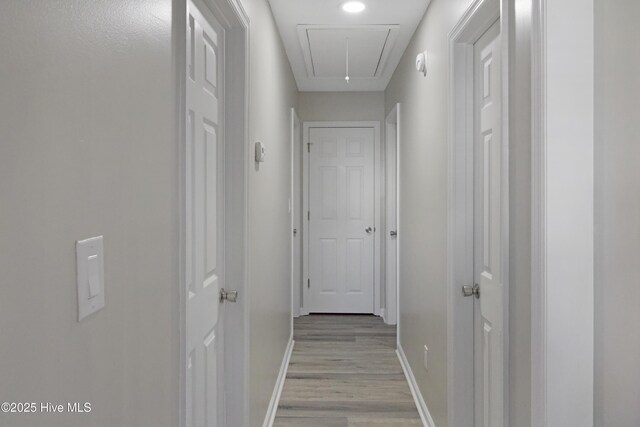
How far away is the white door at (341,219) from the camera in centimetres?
516

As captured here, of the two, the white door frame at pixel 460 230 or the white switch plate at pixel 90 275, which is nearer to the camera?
the white switch plate at pixel 90 275

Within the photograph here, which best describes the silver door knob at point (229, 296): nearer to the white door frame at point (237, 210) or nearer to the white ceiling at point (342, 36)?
the white door frame at point (237, 210)

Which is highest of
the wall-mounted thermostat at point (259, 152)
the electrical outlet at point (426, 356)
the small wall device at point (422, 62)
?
the small wall device at point (422, 62)

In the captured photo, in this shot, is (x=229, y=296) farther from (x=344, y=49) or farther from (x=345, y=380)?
(x=344, y=49)

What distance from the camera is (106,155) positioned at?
82cm

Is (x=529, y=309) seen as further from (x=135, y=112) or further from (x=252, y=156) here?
(x=252, y=156)

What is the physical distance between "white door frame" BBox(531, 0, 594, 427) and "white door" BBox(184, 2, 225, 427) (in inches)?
38.0

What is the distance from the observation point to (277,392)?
3.15 m

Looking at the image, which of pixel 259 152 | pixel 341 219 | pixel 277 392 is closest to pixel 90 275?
pixel 259 152

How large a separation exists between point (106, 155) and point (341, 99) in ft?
14.7

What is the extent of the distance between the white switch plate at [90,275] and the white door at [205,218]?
0.60m

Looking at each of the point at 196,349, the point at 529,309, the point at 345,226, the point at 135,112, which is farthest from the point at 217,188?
the point at 345,226

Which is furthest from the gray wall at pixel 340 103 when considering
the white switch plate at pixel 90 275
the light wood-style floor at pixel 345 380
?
the white switch plate at pixel 90 275

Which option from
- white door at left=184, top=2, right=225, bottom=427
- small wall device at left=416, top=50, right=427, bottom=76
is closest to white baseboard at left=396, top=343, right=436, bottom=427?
white door at left=184, top=2, right=225, bottom=427
